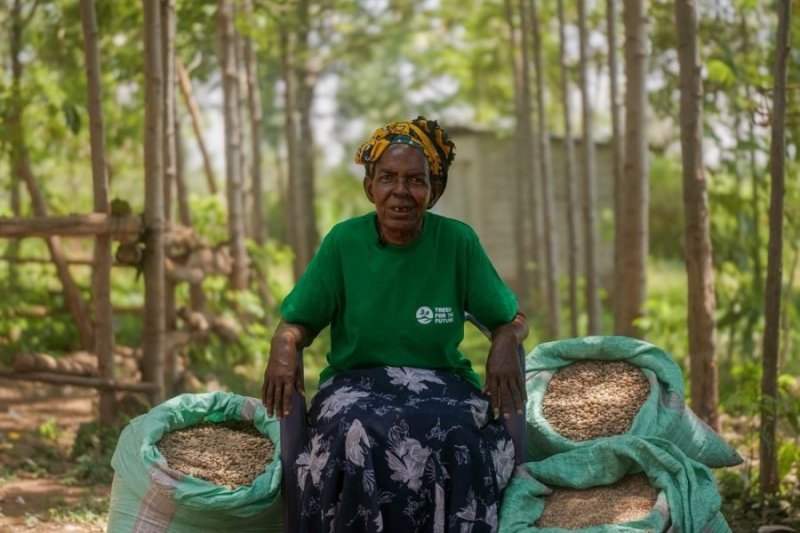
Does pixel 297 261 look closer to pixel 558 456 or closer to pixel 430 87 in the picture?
pixel 558 456

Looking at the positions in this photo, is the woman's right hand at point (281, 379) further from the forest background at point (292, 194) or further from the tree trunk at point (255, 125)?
A: the tree trunk at point (255, 125)

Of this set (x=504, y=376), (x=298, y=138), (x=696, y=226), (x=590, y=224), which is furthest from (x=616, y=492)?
(x=298, y=138)

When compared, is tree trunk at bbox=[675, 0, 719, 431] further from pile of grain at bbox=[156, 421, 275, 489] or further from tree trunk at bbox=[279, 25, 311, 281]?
tree trunk at bbox=[279, 25, 311, 281]

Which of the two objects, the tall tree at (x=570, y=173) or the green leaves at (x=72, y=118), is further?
the tall tree at (x=570, y=173)

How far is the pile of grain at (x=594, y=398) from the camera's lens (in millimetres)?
3908

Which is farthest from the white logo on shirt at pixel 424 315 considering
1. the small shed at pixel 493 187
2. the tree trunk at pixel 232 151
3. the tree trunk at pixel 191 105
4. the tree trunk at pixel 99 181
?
the small shed at pixel 493 187

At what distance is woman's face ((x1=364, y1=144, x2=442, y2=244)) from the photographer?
355 centimetres

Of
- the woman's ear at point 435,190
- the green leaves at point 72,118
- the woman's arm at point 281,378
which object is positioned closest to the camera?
the woman's arm at point 281,378

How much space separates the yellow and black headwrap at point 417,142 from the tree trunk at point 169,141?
394cm

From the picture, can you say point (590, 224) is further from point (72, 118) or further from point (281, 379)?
point (281, 379)

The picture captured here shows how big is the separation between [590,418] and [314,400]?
40.7 inches

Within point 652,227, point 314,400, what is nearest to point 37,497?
point 314,400

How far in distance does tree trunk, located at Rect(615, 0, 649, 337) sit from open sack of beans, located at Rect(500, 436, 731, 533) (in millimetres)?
2415

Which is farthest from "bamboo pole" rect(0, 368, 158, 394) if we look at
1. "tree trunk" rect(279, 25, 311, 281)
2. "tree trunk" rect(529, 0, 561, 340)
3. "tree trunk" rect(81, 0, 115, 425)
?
"tree trunk" rect(279, 25, 311, 281)
